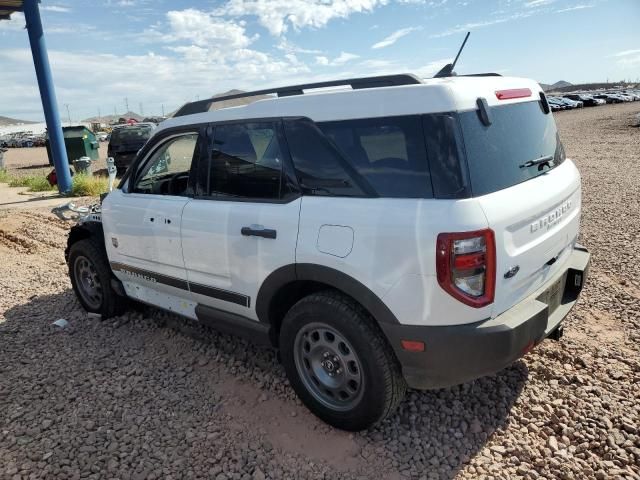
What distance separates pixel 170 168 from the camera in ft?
13.4

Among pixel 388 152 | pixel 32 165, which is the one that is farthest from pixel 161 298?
pixel 32 165

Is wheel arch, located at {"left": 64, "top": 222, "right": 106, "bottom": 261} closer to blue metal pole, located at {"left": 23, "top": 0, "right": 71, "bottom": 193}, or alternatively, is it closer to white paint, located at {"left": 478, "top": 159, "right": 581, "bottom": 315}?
white paint, located at {"left": 478, "top": 159, "right": 581, "bottom": 315}

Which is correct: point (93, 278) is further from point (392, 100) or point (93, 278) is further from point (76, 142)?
point (76, 142)

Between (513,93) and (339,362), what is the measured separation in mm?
1841

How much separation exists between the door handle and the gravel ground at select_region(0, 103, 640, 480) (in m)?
1.16

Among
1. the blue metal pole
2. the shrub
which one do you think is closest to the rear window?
the shrub

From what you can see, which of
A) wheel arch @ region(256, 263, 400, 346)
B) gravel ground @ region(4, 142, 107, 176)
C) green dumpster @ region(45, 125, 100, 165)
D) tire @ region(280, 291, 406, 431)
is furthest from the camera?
gravel ground @ region(4, 142, 107, 176)

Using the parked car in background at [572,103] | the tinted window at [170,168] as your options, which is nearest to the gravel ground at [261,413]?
the tinted window at [170,168]

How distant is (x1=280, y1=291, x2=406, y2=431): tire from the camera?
103 inches

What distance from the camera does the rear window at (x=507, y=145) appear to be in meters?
2.36

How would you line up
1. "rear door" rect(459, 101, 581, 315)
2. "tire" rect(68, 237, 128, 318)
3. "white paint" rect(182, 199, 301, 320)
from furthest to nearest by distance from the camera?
"tire" rect(68, 237, 128, 318), "white paint" rect(182, 199, 301, 320), "rear door" rect(459, 101, 581, 315)

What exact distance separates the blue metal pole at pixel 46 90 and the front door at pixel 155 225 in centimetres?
859

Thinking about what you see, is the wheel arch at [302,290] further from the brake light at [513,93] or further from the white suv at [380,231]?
the brake light at [513,93]

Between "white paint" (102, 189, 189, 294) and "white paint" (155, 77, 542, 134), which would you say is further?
Answer: "white paint" (102, 189, 189, 294)
